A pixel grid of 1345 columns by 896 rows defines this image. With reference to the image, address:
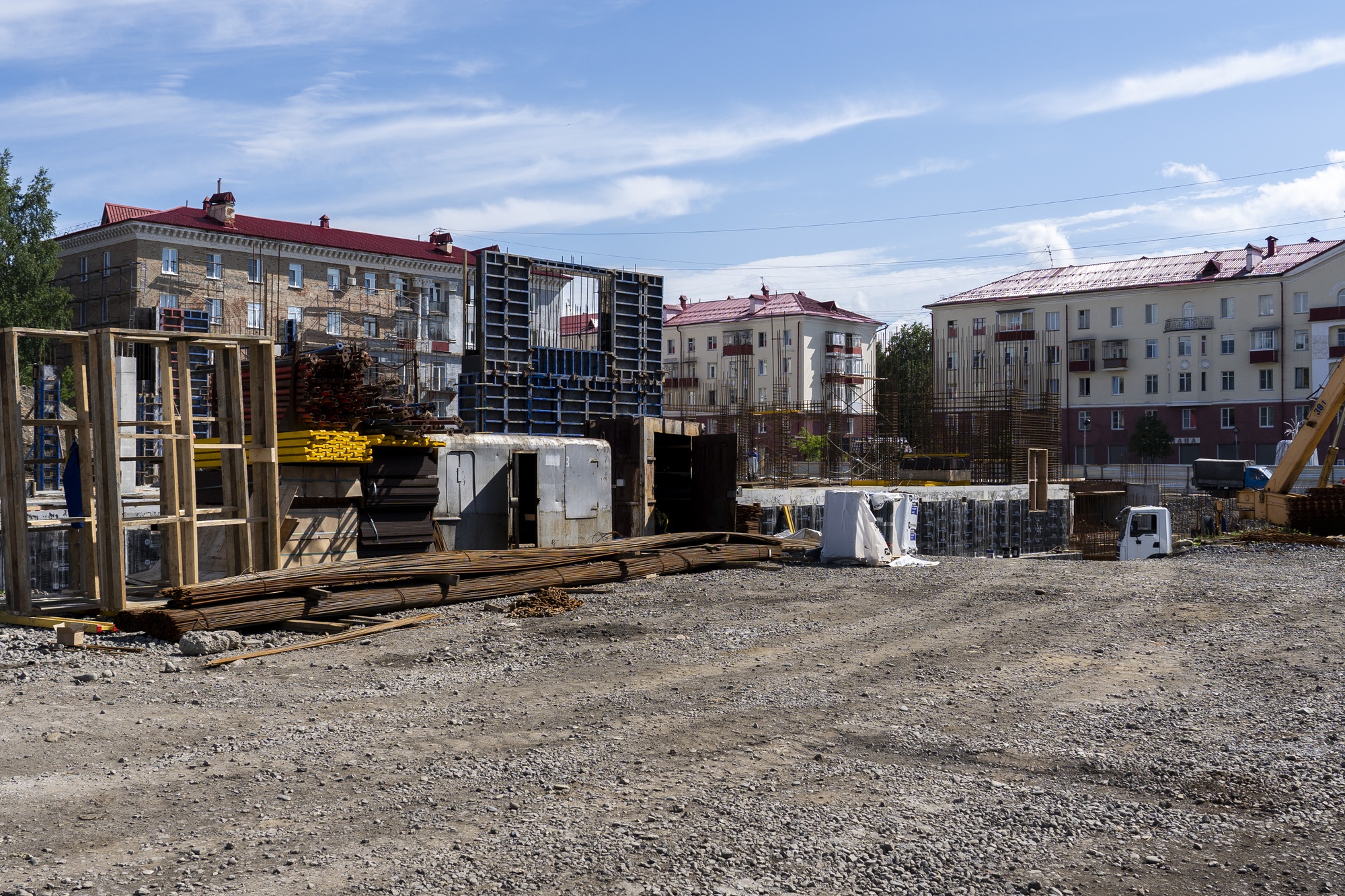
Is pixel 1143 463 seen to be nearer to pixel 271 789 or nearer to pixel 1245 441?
pixel 1245 441

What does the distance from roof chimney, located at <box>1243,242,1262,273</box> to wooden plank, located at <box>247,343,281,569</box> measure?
65.0 metres

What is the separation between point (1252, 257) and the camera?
64.9 meters

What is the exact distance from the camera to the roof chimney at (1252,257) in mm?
64625

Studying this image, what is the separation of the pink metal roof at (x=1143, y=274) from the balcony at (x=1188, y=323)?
2.22m

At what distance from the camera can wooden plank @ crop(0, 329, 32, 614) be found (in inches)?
443

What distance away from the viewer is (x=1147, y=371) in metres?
67.8

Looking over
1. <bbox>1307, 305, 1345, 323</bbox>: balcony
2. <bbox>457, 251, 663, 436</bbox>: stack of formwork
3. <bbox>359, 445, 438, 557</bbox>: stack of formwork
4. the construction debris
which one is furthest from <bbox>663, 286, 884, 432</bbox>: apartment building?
the construction debris

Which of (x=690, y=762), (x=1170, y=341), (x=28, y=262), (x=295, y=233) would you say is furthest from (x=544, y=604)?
(x=1170, y=341)

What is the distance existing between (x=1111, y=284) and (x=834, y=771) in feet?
225

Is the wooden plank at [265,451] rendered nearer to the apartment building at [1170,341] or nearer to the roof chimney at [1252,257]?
the apartment building at [1170,341]

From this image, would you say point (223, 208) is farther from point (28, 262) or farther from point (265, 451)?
point (265, 451)

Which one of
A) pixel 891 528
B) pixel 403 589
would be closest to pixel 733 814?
pixel 403 589

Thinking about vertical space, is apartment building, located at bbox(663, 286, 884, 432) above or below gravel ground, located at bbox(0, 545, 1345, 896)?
above

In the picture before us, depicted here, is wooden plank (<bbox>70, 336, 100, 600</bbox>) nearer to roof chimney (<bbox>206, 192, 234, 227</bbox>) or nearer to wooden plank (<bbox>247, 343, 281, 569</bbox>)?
wooden plank (<bbox>247, 343, 281, 569</bbox>)
